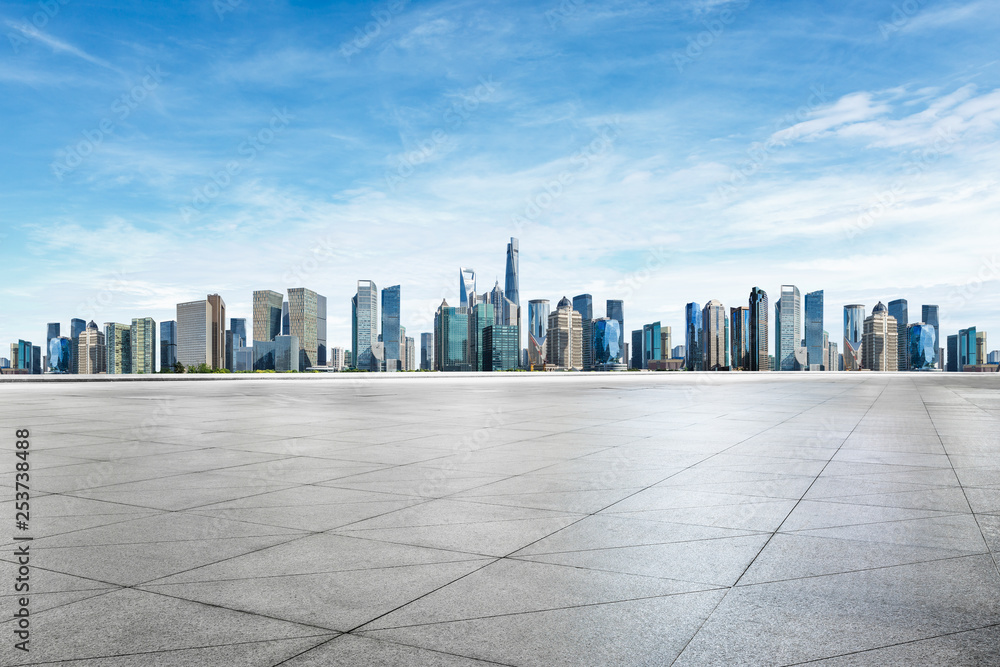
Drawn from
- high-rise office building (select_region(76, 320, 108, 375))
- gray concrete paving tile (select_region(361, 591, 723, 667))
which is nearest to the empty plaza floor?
gray concrete paving tile (select_region(361, 591, 723, 667))

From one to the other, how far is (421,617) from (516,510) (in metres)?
2.90

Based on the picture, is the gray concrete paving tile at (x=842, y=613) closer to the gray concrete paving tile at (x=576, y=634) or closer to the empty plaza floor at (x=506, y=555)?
the empty plaza floor at (x=506, y=555)

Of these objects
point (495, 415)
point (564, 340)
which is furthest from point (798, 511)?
point (564, 340)

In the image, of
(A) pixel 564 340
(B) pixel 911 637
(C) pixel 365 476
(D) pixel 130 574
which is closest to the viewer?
(B) pixel 911 637

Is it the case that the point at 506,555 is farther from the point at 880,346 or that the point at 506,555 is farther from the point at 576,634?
the point at 880,346

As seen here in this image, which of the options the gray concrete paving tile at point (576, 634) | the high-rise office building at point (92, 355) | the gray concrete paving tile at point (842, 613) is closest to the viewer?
the gray concrete paving tile at point (576, 634)

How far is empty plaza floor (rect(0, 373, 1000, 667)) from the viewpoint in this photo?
383 cm

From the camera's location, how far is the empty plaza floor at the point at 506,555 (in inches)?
151

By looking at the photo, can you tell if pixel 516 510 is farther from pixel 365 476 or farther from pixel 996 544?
pixel 996 544

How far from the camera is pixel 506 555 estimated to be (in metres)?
5.42

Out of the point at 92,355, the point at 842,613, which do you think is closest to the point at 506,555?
the point at 842,613

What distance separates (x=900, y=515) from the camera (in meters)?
6.78

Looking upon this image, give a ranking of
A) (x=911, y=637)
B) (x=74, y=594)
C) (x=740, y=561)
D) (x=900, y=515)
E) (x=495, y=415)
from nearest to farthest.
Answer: (x=911, y=637)
(x=74, y=594)
(x=740, y=561)
(x=900, y=515)
(x=495, y=415)

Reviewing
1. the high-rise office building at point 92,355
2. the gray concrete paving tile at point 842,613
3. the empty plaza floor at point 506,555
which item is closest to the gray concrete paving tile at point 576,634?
the empty plaza floor at point 506,555
